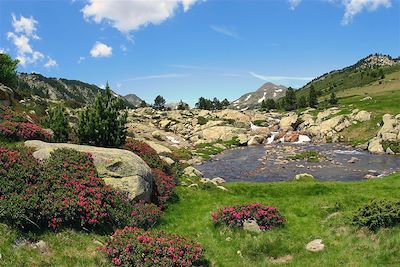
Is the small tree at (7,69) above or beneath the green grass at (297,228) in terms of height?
above

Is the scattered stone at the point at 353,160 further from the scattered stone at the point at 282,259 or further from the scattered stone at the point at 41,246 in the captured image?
the scattered stone at the point at 41,246

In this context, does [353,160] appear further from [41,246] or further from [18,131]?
[41,246]

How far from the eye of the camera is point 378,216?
67.9ft

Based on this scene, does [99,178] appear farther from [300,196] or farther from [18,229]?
[300,196]

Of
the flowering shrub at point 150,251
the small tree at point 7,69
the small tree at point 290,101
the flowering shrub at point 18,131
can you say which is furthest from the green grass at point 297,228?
the small tree at point 290,101

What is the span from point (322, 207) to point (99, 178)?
16104mm

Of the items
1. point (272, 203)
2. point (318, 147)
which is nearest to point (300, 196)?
point (272, 203)

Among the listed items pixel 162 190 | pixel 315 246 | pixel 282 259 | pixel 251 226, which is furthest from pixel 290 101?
pixel 282 259

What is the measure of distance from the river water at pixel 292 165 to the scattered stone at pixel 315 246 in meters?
31.6

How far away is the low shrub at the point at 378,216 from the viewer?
20.5 metres

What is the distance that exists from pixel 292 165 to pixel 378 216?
4390 cm

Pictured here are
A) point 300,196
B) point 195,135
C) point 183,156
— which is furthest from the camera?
point 195,135

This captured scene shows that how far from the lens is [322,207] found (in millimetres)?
27781

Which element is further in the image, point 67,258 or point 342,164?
point 342,164
